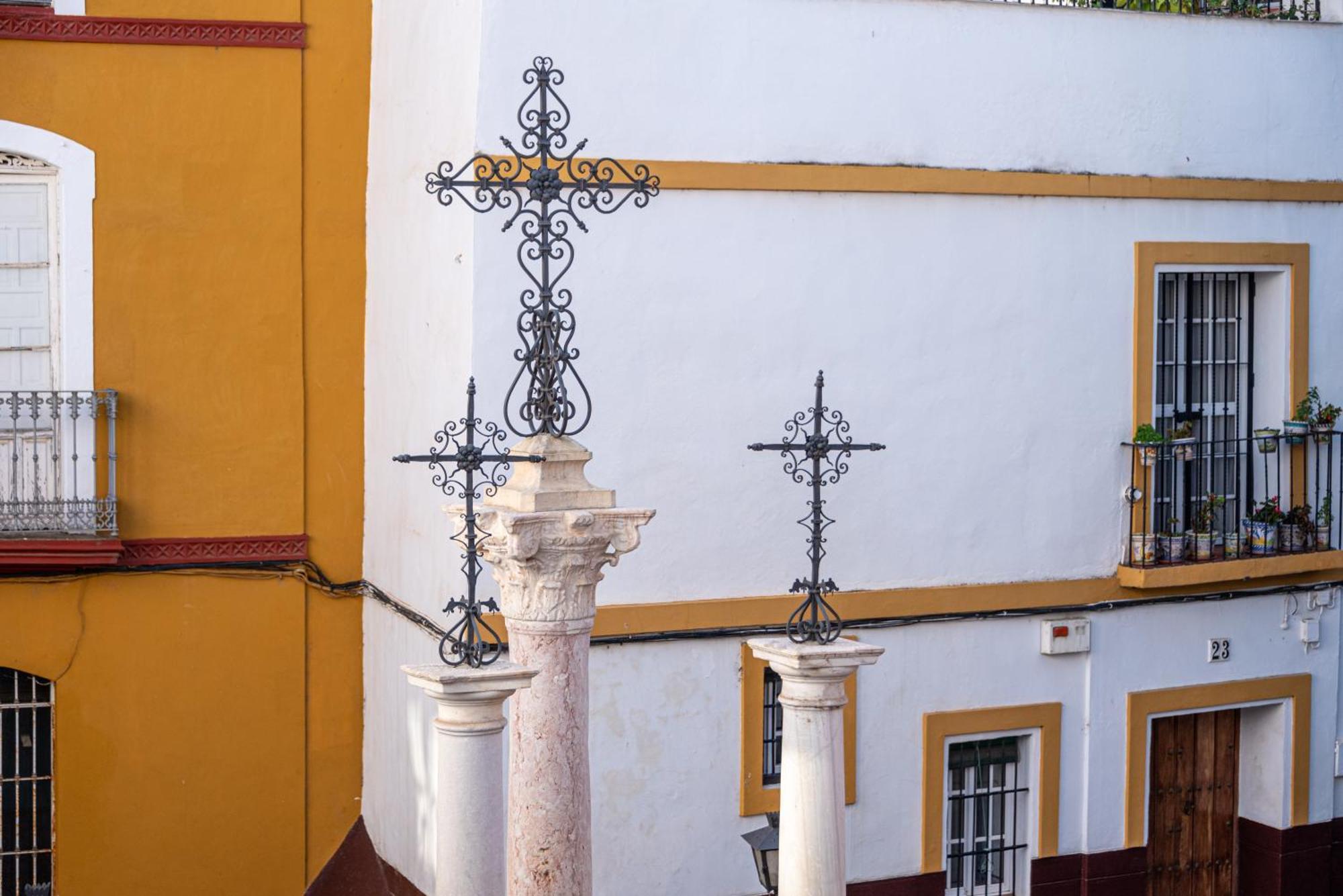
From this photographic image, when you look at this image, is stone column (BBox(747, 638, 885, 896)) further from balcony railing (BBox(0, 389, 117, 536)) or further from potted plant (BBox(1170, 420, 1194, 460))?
balcony railing (BBox(0, 389, 117, 536))

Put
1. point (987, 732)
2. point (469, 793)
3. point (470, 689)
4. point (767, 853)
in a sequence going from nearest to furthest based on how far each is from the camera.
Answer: point (470, 689) < point (469, 793) < point (767, 853) < point (987, 732)

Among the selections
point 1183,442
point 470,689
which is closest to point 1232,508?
point 1183,442

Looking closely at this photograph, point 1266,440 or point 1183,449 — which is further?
point 1266,440

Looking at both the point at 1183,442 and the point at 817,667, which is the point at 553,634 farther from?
the point at 1183,442

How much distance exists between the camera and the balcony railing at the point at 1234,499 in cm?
1130

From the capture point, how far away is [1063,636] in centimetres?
1106

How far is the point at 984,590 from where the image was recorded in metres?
10.9

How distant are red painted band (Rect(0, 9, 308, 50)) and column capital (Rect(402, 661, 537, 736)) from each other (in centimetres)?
618

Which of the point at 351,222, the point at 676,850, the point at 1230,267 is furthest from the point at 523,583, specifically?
the point at 1230,267

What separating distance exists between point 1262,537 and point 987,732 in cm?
227

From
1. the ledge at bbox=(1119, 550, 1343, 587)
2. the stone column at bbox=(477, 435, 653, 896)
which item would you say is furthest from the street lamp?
the ledge at bbox=(1119, 550, 1343, 587)

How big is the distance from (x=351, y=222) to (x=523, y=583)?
5609 millimetres

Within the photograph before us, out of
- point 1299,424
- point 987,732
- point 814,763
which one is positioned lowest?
point 987,732

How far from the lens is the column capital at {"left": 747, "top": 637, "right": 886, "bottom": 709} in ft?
23.8
